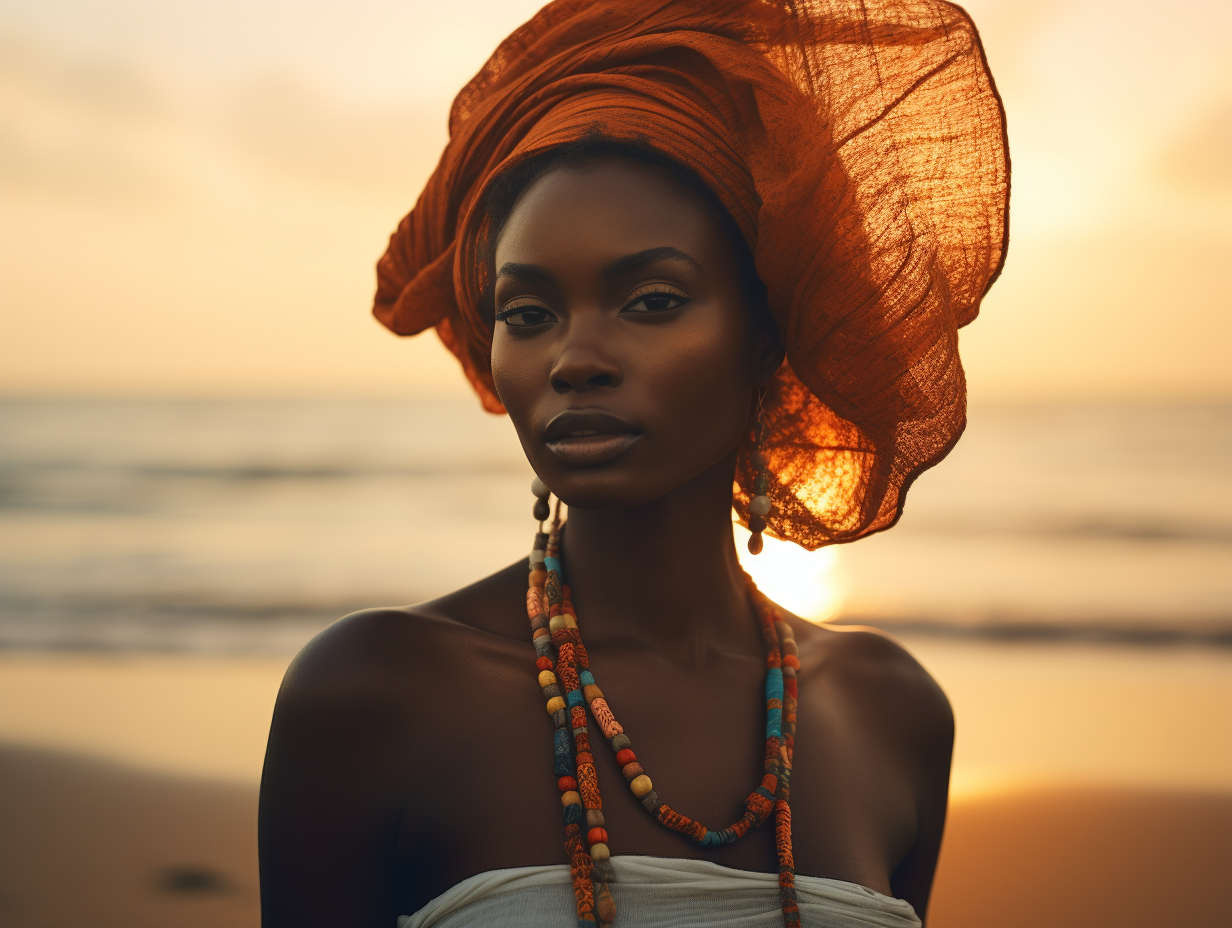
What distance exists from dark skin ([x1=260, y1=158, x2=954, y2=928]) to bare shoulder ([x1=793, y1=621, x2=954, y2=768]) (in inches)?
12.8

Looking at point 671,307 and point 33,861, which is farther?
point 33,861

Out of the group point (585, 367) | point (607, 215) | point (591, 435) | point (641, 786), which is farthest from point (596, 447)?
point (641, 786)

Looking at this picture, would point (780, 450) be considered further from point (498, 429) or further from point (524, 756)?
point (498, 429)

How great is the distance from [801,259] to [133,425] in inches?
1153

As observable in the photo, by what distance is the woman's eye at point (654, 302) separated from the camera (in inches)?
80.0

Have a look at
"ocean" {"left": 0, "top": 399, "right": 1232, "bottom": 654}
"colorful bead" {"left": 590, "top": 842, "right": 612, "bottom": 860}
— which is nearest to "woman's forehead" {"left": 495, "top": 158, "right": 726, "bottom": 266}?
"colorful bead" {"left": 590, "top": 842, "right": 612, "bottom": 860}

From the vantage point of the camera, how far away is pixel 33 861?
198 inches

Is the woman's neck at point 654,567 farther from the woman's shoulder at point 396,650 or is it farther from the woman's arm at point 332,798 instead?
the woman's arm at point 332,798

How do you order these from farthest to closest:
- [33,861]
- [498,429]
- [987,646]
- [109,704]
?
[498,429] → [987,646] → [109,704] → [33,861]

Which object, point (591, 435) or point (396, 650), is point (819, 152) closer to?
point (591, 435)

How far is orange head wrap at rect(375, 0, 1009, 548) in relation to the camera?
6.99ft

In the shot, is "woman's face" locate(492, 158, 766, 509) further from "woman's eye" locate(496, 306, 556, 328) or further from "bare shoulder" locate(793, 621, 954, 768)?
"bare shoulder" locate(793, 621, 954, 768)

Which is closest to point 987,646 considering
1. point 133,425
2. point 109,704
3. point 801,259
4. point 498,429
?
point 109,704

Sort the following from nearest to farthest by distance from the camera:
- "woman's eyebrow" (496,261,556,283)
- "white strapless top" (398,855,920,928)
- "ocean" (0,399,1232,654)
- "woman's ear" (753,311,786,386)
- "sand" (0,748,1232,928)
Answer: "white strapless top" (398,855,920,928) < "woman's eyebrow" (496,261,556,283) < "woman's ear" (753,311,786,386) < "sand" (0,748,1232,928) < "ocean" (0,399,1232,654)
